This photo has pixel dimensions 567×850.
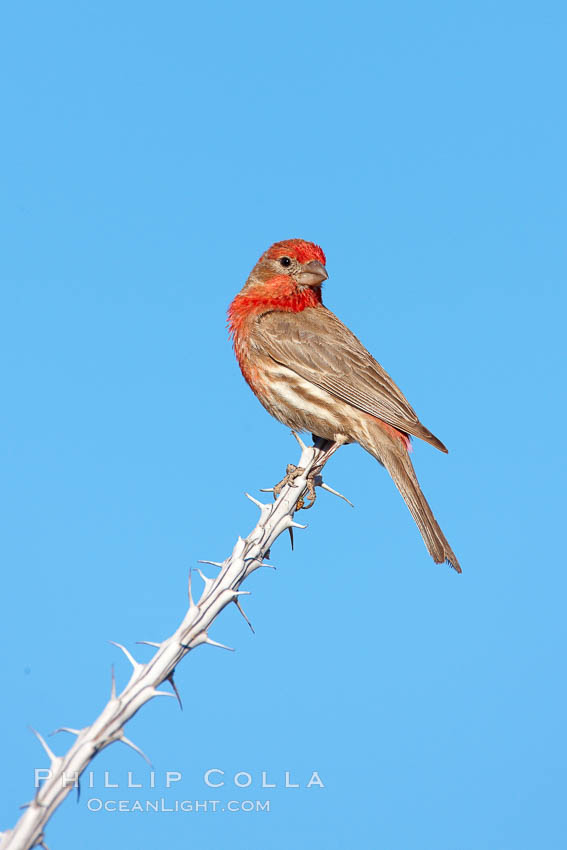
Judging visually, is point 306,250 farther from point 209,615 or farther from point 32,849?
point 32,849

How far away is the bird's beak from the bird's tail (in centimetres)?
135

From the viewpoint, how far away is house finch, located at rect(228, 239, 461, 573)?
6.10 metres

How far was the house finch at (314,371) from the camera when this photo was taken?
610 centimetres

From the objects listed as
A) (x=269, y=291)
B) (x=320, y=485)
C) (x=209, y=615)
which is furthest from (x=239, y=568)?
(x=269, y=291)

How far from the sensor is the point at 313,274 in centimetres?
679

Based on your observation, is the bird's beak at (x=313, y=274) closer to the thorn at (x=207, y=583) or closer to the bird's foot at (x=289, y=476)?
the bird's foot at (x=289, y=476)

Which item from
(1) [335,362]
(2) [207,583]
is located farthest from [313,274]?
(2) [207,583]

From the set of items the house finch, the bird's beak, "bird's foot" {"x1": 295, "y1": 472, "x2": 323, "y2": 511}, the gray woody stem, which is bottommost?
the gray woody stem

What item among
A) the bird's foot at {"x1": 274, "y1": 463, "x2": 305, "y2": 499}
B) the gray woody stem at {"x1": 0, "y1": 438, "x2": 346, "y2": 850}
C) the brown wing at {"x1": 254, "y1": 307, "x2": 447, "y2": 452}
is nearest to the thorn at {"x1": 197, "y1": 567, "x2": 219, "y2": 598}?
the gray woody stem at {"x1": 0, "y1": 438, "x2": 346, "y2": 850}

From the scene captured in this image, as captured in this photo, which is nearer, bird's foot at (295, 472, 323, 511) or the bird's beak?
bird's foot at (295, 472, 323, 511)

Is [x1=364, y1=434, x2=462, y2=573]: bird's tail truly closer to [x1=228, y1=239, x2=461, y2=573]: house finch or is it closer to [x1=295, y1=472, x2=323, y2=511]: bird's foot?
[x1=228, y1=239, x2=461, y2=573]: house finch

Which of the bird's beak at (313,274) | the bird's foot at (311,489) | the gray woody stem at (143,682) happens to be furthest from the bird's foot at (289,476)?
the bird's beak at (313,274)

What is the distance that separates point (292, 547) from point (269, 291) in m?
2.75

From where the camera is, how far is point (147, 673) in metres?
3.25
